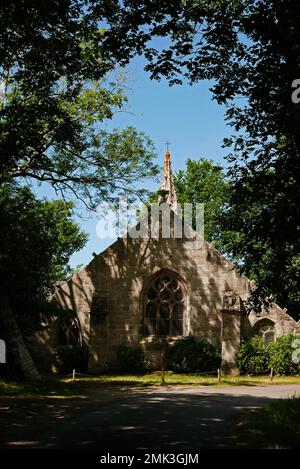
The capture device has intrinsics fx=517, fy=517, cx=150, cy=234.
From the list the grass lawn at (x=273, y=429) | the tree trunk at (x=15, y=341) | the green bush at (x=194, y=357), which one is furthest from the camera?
the green bush at (x=194, y=357)

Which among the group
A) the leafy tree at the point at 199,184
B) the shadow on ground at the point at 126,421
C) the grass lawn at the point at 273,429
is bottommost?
the shadow on ground at the point at 126,421

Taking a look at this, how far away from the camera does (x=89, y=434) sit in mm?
8484

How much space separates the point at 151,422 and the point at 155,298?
15352 mm

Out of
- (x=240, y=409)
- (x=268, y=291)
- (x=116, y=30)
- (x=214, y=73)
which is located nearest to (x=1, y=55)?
(x=116, y=30)

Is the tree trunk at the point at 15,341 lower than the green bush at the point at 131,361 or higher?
higher

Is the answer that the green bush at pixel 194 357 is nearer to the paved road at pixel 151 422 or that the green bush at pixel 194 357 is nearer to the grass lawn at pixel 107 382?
the grass lawn at pixel 107 382

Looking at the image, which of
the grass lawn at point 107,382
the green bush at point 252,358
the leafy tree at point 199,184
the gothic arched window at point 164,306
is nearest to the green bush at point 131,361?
the grass lawn at point 107,382

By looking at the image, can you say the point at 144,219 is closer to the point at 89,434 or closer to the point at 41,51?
the point at 41,51

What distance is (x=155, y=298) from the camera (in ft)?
82.4

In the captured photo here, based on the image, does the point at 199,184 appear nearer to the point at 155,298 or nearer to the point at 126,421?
the point at 155,298

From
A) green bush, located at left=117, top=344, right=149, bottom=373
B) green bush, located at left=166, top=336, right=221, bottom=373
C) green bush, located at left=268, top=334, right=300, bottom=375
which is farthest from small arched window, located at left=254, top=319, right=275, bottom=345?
green bush, located at left=117, top=344, right=149, bottom=373

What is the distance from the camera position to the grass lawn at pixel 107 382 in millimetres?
14885

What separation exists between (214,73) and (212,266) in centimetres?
1523

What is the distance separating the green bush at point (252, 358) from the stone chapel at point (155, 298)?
93 centimetres
